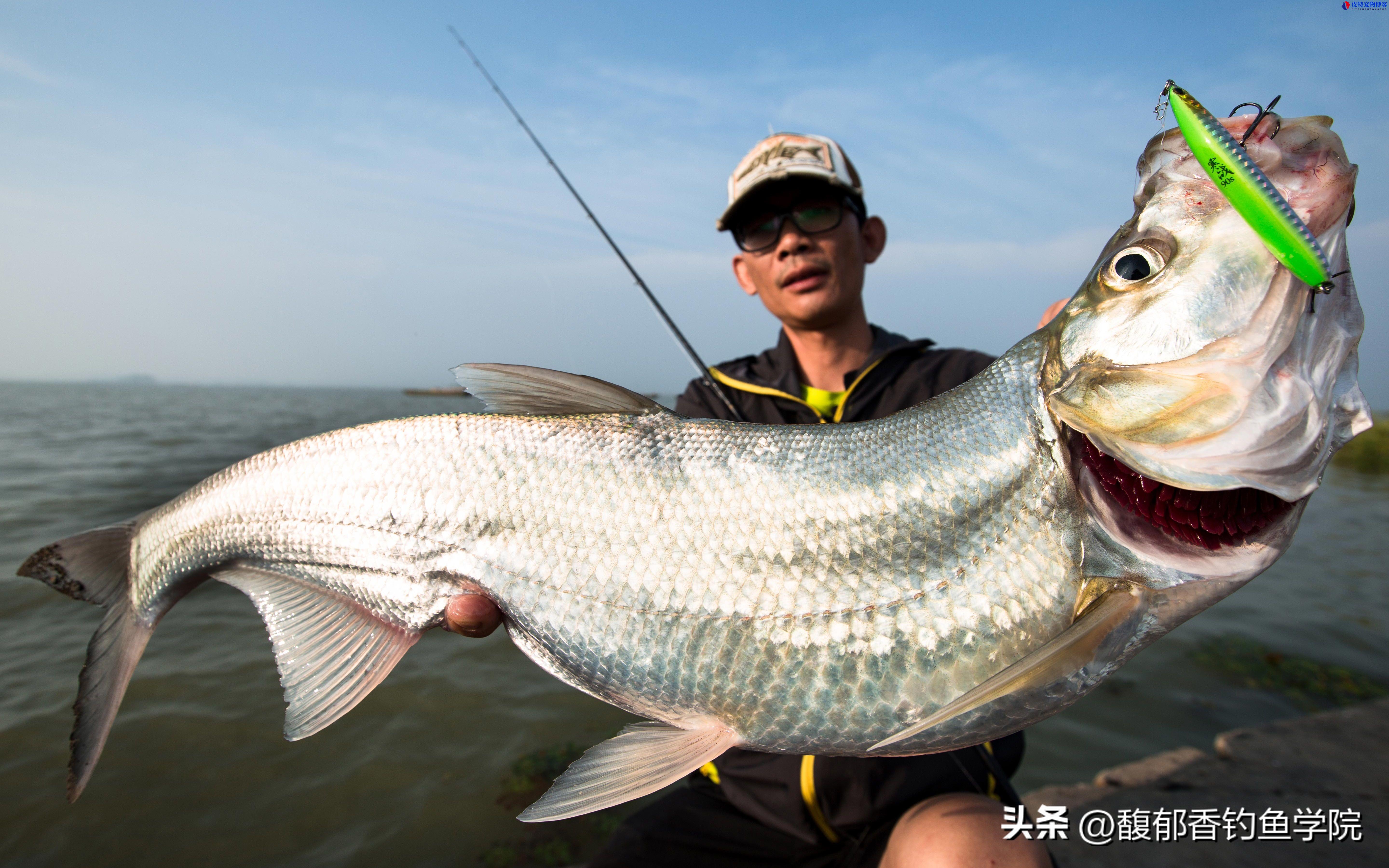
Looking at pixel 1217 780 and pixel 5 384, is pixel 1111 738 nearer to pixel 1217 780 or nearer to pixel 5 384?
pixel 1217 780

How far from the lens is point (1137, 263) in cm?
122

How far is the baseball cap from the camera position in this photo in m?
3.06

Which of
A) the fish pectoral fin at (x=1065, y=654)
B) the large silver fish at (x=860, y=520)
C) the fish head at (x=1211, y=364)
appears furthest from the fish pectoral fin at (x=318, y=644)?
the fish head at (x=1211, y=364)

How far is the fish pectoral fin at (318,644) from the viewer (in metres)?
1.89

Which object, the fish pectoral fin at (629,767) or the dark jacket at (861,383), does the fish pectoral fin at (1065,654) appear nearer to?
the fish pectoral fin at (629,767)

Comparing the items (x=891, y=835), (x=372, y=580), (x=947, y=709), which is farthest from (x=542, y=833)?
(x=947, y=709)

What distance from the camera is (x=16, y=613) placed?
6.25 metres

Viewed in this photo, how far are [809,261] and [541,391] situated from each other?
182 cm

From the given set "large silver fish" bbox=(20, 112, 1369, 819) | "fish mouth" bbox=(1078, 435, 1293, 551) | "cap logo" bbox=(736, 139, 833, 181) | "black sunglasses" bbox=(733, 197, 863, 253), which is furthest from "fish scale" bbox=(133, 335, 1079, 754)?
"cap logo" bbox=(736, 139, 833, 181)

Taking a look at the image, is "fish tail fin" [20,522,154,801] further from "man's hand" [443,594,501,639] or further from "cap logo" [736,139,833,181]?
"cap logo" [736,139,833,181]

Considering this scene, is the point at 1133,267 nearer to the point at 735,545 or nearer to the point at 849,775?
the point at 735,545

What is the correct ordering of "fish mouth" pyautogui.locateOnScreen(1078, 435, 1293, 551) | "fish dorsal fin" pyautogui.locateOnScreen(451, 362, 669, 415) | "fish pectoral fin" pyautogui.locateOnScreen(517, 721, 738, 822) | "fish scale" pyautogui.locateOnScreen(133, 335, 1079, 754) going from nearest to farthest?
"fish mouth" pyautogui.locateOnScreen(1078, 435, 1293, 551), "fish scale" pyautogui.locateOnScreen(133, 335, 1079, 754), "fish pectoral fin" pyautogui.locateOnScreen(517, 721, 738, 822), "fish dorsal fin" pyautogui.locateOnScreen(451, 362, 669, 415)

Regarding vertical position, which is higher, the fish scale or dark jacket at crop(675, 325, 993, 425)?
dark jacket at crop(675, 325, 993, 425)

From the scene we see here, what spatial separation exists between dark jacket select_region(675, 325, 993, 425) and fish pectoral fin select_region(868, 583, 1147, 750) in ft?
5.72
